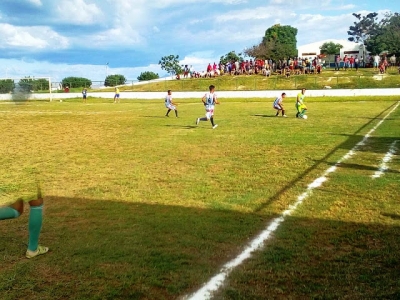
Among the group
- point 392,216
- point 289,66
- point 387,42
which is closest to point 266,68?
point 289,66

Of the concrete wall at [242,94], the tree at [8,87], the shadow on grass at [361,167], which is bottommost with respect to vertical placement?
the shadow on grass at [361,167]

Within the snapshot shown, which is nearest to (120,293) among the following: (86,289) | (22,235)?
(86,289)

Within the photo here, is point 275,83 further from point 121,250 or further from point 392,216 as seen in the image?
point 121,250

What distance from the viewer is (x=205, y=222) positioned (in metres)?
5.97

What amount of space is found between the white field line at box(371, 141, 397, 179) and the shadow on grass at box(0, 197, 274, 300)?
374cm

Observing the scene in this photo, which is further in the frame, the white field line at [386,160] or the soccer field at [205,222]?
the white field line at [386,160]

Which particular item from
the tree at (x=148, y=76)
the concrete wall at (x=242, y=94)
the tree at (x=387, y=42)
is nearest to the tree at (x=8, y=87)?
the concrete wall at (x=242, y=94)

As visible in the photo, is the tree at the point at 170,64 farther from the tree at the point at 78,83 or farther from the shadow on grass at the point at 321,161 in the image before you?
the shadow on grass at the point at 321,161

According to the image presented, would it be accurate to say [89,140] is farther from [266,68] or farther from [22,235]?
[266,68]

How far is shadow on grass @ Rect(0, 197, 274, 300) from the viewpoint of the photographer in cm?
413

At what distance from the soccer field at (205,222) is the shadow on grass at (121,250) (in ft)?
0.05

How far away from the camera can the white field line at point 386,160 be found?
8.67 m

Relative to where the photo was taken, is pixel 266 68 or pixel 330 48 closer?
pixel 266 68

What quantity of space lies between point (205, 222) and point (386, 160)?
6108mm
